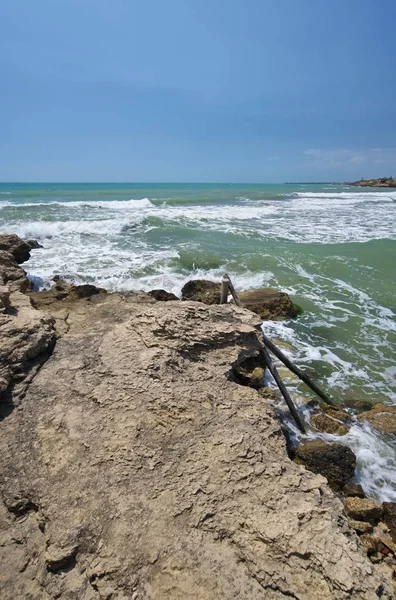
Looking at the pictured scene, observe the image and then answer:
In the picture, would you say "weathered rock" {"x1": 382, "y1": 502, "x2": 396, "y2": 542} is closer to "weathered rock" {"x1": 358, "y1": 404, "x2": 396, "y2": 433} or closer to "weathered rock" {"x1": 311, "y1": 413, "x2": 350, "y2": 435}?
Answer: "weathered rock" {"x1": 311, "y1": 413, "x2": 350, "y2": 435}

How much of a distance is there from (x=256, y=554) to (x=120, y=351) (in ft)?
7.48

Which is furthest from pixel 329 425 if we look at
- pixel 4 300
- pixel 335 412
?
pixel 4 300

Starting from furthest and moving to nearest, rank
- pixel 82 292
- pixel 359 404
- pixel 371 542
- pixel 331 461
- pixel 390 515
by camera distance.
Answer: pixel 82 292, pixel 359 404, pixel 331 461, pixel 390 515, pixel 371 542

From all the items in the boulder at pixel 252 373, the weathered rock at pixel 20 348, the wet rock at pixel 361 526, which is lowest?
the wet rock at pixel 361 526

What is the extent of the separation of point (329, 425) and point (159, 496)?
355 cm

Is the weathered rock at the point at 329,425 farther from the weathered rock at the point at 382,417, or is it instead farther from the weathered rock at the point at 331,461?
the weathered rock at the point at 331,461

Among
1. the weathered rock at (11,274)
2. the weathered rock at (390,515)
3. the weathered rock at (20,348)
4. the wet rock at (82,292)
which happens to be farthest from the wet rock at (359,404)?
the weathered rock at (11,274)

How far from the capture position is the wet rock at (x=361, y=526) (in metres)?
3.45

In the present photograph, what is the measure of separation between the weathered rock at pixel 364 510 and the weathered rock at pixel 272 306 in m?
4.91

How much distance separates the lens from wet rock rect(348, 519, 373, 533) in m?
3.45

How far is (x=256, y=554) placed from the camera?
2002 millimetres

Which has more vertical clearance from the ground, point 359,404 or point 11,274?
point 11,274

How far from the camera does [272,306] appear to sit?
847 centimetres

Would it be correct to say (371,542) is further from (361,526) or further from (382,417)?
(382,417)
